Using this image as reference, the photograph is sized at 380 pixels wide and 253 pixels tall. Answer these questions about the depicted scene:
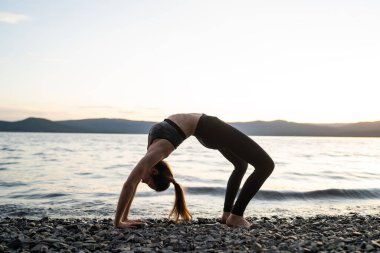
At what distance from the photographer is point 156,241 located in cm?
548

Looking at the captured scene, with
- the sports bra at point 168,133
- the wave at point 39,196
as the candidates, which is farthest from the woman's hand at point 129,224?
the wave at point 39,196

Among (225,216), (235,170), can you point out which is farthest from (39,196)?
(235,170)

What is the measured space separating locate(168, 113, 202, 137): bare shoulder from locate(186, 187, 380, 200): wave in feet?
25.2

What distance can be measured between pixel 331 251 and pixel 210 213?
6.09 m

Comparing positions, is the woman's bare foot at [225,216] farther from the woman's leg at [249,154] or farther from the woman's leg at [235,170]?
the woman's leg at [249,154]

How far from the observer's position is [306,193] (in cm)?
1453

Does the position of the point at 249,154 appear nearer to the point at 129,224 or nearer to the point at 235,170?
the point at 235,170

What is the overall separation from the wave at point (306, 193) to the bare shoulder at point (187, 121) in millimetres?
7686

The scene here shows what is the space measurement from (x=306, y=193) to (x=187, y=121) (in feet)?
30.8

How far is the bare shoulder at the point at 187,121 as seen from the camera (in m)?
6.36

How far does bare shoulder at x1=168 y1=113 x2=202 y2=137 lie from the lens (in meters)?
6.36

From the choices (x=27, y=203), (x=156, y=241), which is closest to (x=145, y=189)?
(x=27, y=203)

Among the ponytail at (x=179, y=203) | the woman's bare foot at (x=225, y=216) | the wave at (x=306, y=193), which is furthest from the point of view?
the wave at (x=306, y=193)

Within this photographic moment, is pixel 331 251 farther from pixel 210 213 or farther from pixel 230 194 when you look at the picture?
pixel 210 213
